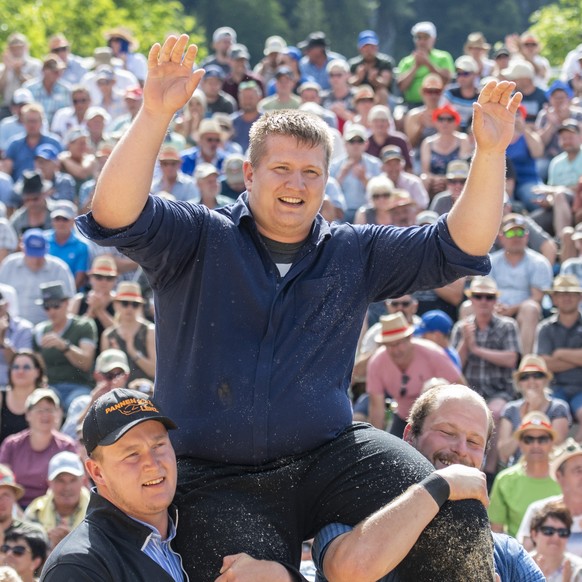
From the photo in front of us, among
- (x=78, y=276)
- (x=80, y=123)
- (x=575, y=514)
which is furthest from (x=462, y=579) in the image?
(x=80, y=123)

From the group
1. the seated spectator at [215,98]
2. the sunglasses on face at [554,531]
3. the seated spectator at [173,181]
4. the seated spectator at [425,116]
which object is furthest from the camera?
the seated spectator at [215,98]

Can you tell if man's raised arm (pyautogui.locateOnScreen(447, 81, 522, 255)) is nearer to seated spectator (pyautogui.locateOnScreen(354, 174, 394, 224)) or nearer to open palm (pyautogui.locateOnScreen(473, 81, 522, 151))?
open palm (pyautogui.locateOnScreen(473, 81, 522, 151))

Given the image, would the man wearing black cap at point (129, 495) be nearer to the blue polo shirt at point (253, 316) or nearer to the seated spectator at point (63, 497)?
the blue polo shirt at point (253, 316)

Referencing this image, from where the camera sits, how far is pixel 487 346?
34.0 ft

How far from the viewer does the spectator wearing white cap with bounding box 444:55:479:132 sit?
14.9 metres

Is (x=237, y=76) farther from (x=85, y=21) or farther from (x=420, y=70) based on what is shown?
(x=85, y=21)

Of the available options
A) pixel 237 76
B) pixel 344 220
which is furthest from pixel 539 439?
pixel 237 76

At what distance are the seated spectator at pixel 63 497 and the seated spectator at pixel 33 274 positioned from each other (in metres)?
3.02

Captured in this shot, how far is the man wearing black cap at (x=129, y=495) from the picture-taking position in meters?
3.71

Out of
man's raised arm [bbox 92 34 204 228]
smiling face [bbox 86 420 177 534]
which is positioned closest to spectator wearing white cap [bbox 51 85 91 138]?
man's raised arm [bbox 92 34 204 228]

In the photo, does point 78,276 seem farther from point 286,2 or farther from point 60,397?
point 286,2

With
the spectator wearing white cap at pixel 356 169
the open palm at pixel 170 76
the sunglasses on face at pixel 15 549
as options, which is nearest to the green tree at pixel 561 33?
the spectator wearing white cap at pixel 356 169

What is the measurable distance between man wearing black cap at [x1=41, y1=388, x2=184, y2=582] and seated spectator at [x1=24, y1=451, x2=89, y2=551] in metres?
4.92

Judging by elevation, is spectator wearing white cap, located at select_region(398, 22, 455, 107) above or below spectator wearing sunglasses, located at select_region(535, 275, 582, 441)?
above
